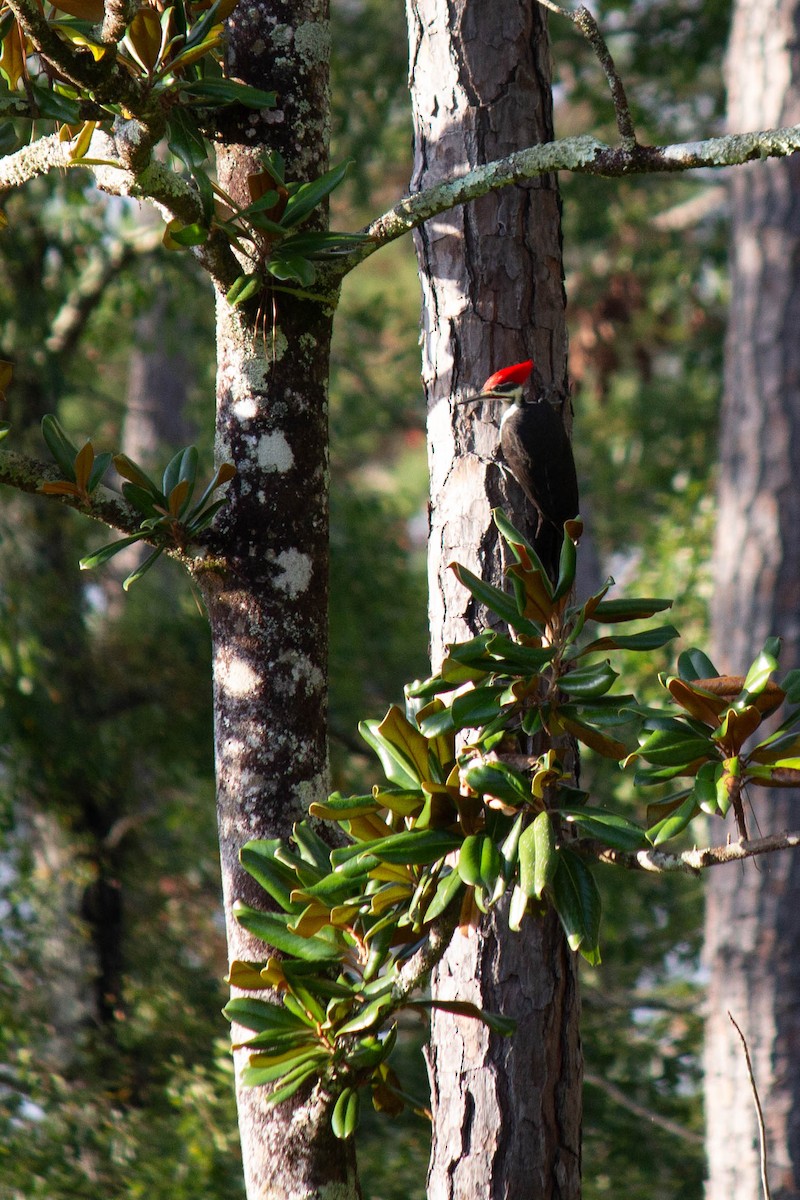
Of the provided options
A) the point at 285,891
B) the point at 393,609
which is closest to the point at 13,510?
the point at 393,609

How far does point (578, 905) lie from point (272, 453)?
0.85 meters

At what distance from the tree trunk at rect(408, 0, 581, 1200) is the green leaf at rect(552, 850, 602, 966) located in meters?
0.36

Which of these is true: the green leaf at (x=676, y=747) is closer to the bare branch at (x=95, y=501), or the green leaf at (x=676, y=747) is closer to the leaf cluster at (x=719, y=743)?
the leaf cluster at (x=719, y=743)

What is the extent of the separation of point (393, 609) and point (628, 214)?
13.1 ft

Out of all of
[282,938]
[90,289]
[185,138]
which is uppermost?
[90,289]

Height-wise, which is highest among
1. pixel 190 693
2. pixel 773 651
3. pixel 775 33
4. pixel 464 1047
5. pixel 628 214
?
pixel 628 214

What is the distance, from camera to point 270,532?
1.91 metres

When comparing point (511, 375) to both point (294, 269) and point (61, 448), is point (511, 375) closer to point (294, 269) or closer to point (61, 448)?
point (294, 269)

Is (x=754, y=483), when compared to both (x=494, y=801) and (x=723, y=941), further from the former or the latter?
(x=494, y=801)

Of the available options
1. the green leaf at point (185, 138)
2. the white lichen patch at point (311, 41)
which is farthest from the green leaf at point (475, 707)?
the white lichen patch at point (311, 41)

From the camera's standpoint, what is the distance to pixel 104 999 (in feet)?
18.2

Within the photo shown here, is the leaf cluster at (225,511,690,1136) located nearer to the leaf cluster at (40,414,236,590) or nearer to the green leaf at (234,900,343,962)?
the green leaf at (234,900,343,962)

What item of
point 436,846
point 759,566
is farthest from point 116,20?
point 759,566

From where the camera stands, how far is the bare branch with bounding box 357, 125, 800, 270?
5.13 ft
